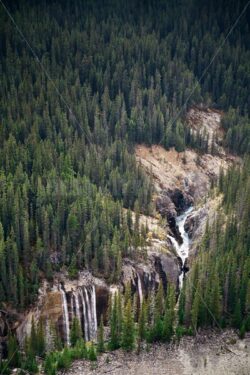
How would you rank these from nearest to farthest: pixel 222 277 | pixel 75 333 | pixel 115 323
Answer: pixel 115 323 < pixel 75 333 < pixel 222 277

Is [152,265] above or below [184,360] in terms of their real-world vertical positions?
below

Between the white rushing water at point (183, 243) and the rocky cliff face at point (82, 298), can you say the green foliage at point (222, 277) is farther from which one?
the rocky cliff face at point (82, 298)

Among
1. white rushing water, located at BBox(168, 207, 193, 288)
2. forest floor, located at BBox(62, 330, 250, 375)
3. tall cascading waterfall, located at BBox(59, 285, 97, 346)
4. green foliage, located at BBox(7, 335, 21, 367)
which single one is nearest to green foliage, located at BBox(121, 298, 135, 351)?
forest floor, located at BBox(62, 330, 250, 375)

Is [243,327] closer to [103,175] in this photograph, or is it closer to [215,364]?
[215,364]

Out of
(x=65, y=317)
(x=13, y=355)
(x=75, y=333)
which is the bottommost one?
(x=65, y=317)

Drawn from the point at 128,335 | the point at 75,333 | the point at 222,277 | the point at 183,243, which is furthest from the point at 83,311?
the point at 183,243

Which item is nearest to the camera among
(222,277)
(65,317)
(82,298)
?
(222,277)

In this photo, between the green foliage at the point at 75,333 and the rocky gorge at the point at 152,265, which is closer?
the green foliage at the point at 75,333

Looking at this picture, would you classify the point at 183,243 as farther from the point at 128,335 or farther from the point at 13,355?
the point at 13,355

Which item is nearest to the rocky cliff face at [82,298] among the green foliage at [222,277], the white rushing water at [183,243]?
the white rushing water at [183,243]
